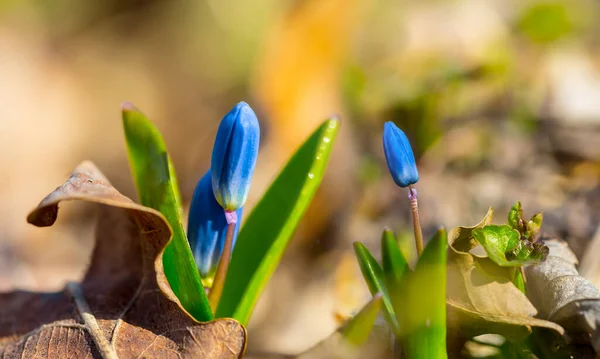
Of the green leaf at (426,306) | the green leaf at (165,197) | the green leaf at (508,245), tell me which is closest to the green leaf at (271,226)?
the green leaf at (165,197)

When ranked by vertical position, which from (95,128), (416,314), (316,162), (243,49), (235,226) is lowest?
(416,314)

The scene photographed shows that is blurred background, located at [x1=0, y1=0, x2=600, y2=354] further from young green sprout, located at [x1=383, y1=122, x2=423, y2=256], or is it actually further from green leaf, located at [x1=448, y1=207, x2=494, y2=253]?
young green sprout, located at [x1=383, y1=122, x2=423, y2=256]

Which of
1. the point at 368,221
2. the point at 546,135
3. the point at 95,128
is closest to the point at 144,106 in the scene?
the point at 95,128

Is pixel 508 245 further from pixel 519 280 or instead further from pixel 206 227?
pixel 206 227

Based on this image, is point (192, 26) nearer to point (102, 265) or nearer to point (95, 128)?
point (95, 128)

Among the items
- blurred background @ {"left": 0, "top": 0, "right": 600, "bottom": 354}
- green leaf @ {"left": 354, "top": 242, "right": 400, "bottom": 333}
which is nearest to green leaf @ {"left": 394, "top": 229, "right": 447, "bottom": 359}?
green leaf @ {"left": 354, "top": 242, "right": 400, "bottom": 333}

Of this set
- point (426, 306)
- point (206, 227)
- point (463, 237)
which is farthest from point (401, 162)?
point (206, 227)
